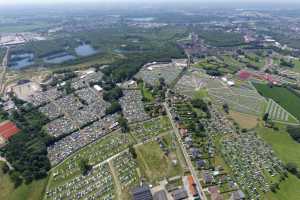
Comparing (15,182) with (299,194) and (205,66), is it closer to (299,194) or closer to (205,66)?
(299,194)

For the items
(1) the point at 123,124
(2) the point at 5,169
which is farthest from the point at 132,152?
(2) the point at 5,169

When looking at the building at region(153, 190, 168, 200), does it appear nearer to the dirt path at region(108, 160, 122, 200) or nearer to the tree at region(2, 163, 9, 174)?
the dirt path at region(108, 160, 122, 200)

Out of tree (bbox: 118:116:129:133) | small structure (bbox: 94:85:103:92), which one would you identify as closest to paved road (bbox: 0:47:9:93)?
small structure (bbox: 94:85:103:92)

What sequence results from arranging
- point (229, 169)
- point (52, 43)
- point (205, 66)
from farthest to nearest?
point (52, 43) < point (205, 66) < point (229, 169)

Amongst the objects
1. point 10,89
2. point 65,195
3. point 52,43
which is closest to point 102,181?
point 65,195

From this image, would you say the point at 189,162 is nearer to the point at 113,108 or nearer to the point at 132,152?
the point at 132,152

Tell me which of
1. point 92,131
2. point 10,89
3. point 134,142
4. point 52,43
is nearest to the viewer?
point 134,142

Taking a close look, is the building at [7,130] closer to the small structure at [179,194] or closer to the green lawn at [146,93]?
the green lawn at [146,93]
